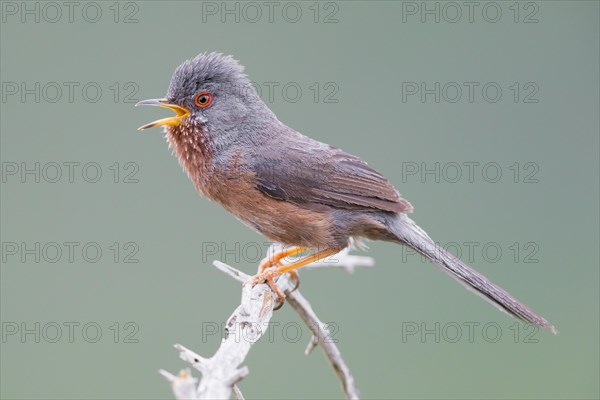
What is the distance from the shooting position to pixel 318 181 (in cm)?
379

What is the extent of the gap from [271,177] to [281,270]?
0.49 m

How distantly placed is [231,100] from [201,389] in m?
2.13

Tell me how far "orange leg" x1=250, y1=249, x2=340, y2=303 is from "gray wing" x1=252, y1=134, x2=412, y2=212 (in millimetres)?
281

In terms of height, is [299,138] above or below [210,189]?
above

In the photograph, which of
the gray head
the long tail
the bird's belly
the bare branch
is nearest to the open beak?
the gray head

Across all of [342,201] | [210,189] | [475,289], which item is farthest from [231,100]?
[475,289]

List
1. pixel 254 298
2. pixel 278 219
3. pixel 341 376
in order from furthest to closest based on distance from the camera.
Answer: pixel 278 219 → pixel 254 298 → pixel 341 376

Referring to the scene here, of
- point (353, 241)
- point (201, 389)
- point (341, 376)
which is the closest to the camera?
point (201, 389)

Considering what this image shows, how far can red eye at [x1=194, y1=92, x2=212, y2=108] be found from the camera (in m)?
3.85

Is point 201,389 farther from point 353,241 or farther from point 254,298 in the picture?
point 353,241

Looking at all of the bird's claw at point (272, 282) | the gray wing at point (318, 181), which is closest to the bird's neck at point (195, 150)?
the gray wing at point (318, 181)

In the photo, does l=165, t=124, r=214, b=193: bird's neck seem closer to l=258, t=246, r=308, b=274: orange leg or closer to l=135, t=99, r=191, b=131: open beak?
l=135, t=99, r=191, b=131: open beak

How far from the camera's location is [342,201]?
12.4ft

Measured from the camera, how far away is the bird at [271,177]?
372 cm
